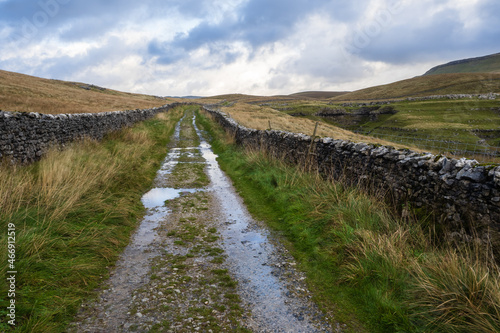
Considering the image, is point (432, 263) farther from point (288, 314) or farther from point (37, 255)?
point (37, 255)

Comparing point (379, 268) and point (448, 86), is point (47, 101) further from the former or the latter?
point (448, 86)

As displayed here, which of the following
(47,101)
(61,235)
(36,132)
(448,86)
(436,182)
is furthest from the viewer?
(448,86)

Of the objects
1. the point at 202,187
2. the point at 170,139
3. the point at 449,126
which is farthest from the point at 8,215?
the point at 449,126

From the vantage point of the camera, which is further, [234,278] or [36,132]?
[36,132]

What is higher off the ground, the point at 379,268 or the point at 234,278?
the point at 379,268

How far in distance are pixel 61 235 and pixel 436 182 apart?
7.02 m

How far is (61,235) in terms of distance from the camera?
5047 mm

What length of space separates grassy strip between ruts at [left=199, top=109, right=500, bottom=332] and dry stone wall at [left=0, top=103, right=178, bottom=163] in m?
7.74

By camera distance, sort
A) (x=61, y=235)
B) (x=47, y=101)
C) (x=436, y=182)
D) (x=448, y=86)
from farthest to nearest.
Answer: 1. (x=448, y=86)
2. (x=47, y=101)
3. (x=436, y=182)
4. (x=61, y=235)

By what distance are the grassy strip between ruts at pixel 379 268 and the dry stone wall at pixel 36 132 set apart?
7.74 meters

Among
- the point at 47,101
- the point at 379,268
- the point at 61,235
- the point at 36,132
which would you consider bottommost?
the point at 379,268

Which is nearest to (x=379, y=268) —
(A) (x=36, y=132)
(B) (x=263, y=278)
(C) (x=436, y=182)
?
(B) (x=263, y=278)

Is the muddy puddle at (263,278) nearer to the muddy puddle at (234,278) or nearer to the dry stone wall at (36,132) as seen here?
the muddy puddle at (234,278)

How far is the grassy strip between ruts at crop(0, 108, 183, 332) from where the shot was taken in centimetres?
351
